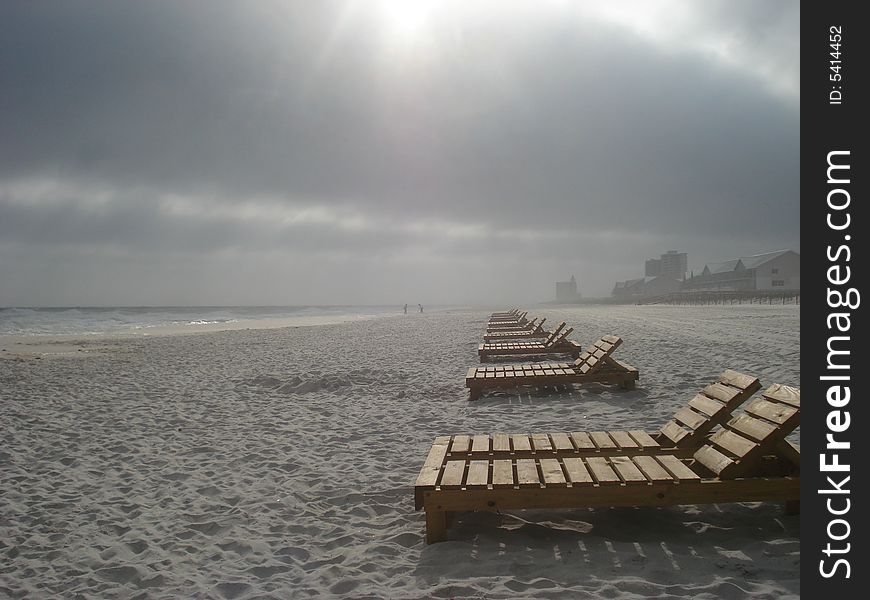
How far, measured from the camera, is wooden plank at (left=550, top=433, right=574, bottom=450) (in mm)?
4270

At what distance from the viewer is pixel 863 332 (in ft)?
9.55

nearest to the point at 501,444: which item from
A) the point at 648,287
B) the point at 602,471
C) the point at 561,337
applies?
the point at 602,471

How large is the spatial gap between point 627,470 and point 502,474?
85 centimetres

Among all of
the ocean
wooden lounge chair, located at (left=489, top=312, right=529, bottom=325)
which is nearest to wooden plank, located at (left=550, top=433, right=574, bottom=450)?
wooden lounge chair, located at (left=489, top=312, right=529, bottom=325)

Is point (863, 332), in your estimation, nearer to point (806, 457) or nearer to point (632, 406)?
point (806, 457)

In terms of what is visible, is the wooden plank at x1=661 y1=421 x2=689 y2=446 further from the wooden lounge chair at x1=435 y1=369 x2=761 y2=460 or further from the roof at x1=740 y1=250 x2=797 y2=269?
the roof at x1=740 y1=250 x2=797 y2=269

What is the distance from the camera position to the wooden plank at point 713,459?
3.46m

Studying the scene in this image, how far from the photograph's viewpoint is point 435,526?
11.4 feet

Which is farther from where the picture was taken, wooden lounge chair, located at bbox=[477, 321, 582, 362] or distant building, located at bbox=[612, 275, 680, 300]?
distant building, located at bbox=[612, 275, 680, 300]

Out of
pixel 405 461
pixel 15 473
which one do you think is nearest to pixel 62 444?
pixel 15 473

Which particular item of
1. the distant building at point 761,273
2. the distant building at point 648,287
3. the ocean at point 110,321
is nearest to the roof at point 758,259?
the distant building at point 761,273

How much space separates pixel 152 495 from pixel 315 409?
330 cm

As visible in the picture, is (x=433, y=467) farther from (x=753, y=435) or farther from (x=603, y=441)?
(x=753, y=435)

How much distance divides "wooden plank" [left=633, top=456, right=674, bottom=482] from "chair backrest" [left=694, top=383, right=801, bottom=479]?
312mm
